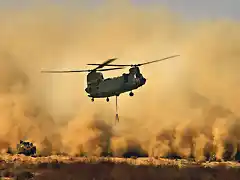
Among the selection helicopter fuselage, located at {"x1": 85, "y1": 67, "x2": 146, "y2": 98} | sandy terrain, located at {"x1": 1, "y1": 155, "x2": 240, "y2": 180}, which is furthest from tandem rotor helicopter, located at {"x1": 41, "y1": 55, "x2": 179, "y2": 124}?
sandy terrain, located at {"x1": 1, "y1": 155, "x2": 240, "y2": 180}

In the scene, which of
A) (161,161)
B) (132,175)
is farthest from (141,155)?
(132,175)

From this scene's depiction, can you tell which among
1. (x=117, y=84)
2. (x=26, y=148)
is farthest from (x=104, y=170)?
(x=26, y=148)

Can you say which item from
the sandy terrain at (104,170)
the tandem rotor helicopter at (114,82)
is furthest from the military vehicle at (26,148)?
the tandem rotor helicopter at (114,82)

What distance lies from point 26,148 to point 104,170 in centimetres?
3849

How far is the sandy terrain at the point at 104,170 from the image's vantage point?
99.1 meters

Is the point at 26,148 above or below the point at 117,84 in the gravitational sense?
below

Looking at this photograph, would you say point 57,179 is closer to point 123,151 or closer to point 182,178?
point 182,178

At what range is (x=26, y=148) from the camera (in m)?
141

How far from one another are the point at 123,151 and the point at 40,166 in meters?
28.1

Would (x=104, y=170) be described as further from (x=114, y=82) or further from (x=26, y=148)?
(x=26, y=148)

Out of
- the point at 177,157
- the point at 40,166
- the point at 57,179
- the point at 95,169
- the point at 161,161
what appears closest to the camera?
the point at 57,179

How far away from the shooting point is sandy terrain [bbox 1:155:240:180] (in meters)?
99.1

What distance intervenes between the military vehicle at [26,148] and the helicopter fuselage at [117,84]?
3990 centimetres

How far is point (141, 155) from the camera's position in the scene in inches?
5758
